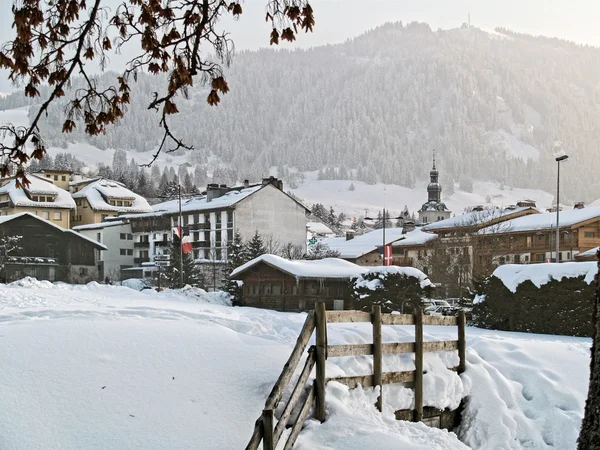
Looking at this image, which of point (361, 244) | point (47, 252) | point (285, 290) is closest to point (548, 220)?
point (361, 244)

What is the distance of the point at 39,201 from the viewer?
96000 mm

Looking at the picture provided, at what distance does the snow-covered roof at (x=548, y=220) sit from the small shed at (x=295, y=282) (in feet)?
77.9

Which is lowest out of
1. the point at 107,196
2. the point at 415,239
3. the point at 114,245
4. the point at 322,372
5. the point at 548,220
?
the point at 322,372

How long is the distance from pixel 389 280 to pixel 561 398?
1048 inches

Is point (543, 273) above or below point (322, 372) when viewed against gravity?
above

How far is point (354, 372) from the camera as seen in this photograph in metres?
10.5

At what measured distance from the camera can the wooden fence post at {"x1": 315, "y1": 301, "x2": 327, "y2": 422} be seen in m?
9.42

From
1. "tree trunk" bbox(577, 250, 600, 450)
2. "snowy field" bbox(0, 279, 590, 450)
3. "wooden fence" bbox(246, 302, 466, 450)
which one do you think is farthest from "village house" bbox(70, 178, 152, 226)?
"tree trunk" bbox(577, 250, 600, 450)

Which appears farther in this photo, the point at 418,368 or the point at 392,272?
the point at 392,272

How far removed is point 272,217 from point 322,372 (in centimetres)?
7979

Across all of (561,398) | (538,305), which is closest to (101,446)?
(561,398)

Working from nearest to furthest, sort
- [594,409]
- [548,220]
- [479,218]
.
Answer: [594,409]
[548,220]
[479,218]

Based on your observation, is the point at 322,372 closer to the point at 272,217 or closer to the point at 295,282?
the point at 295,282

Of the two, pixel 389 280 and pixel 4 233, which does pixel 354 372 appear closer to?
pixel 389 280
